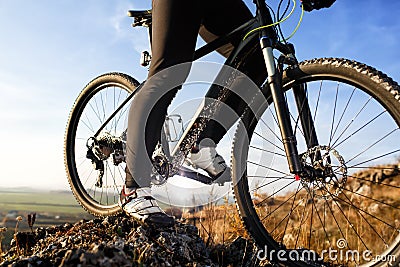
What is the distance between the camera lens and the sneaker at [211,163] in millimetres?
2553

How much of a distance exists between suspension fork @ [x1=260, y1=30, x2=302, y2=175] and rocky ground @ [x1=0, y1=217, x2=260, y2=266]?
0.59m

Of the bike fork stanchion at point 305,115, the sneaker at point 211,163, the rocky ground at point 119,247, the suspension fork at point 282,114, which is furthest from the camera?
the sneaker at point 211,163

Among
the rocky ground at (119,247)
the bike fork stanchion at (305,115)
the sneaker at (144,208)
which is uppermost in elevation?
the bike fork stanchion at (305,115)

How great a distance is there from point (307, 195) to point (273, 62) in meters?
0.73

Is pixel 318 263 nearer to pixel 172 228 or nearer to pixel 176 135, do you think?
pixel 172 228

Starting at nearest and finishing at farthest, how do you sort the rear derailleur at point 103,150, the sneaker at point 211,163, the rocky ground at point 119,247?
the rocky ground at point 119,247 < the sneaker at point 211,163 < the rear derailleur at point 103,150

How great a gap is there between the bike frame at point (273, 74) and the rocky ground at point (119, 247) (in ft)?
2.07

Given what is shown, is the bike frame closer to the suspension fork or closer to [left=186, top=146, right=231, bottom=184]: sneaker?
the suspension fork

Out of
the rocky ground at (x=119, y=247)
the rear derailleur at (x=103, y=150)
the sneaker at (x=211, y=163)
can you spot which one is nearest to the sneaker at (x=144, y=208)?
the rocky ground at (x=119, y=247)

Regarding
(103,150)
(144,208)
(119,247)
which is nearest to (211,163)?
(144,208)

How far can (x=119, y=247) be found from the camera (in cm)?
136

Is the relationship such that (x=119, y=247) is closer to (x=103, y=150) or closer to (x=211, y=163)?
(x=211, y=163)

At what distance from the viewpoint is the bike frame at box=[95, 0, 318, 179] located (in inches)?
76.9

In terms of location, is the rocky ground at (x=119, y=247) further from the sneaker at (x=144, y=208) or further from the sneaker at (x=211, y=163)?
the sneaker at (x=211, y=163)
